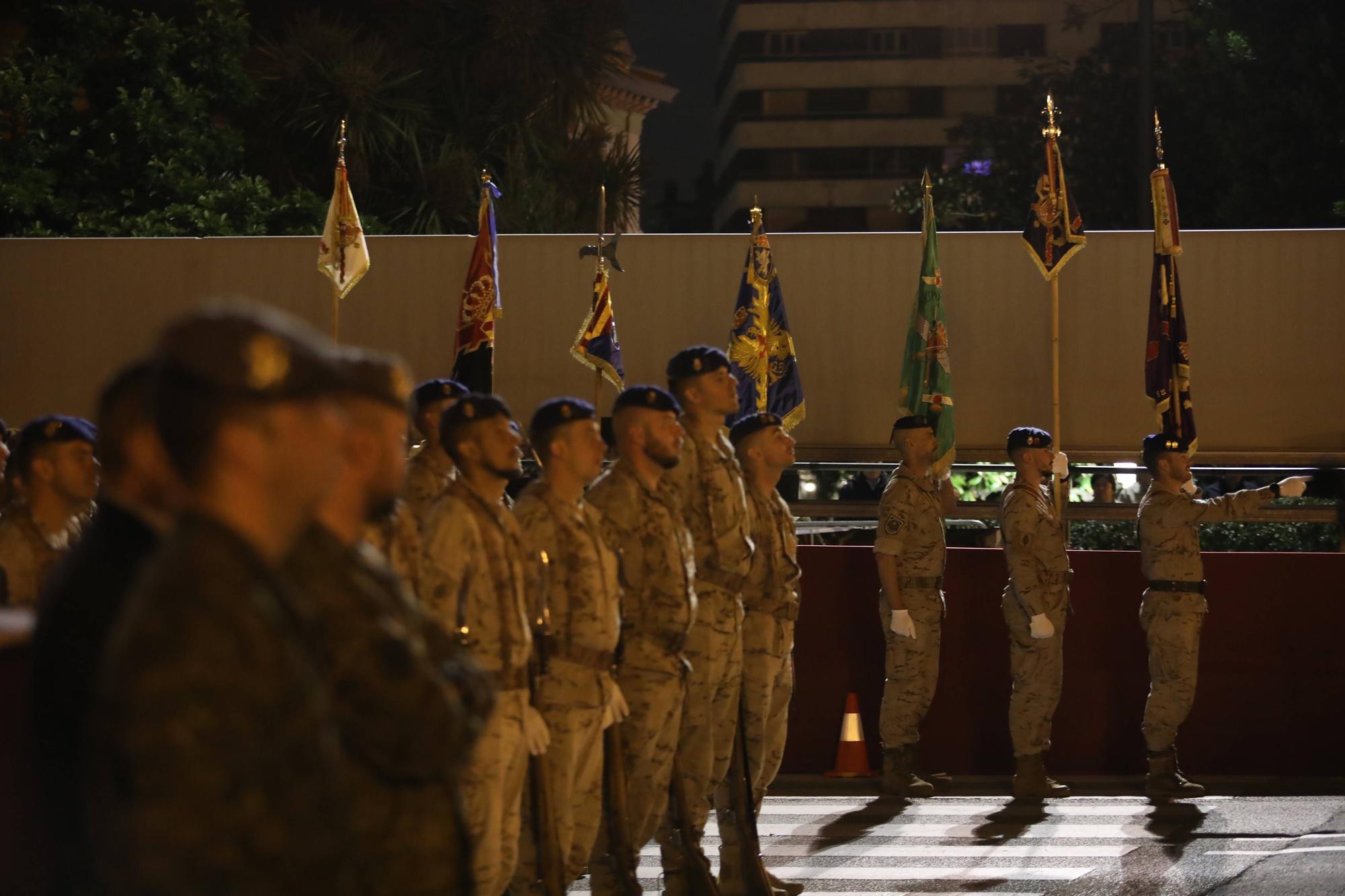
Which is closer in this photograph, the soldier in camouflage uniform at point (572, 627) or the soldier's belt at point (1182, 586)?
the soldier in camouflage uniform at point (572, 627)

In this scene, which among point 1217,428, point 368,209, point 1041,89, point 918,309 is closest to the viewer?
point 918,309

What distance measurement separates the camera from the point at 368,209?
2525 cm

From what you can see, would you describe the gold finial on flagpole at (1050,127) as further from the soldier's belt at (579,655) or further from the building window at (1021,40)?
the building window at (1021,40)

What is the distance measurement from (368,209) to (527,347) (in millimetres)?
11383

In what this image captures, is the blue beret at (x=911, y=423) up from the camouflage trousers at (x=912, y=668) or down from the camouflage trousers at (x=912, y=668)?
up

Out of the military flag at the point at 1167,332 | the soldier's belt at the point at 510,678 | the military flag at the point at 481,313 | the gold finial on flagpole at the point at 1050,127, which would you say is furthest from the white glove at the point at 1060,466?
the soldier's belt at the point at 510,678

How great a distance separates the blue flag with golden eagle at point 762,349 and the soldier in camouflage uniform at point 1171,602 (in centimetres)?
265

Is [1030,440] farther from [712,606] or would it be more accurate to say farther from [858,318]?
[858,318]

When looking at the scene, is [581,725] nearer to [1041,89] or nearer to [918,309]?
[918,309]

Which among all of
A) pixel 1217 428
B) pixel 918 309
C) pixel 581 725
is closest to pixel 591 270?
pixel 918 309

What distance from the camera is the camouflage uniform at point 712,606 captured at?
23.2 ft

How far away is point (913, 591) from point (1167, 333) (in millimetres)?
3082

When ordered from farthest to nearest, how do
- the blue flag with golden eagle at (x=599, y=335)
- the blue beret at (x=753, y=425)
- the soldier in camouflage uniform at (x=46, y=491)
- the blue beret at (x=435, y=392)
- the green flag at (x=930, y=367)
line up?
1. the green flag at (x=930, y=367)
2. the blue flag with golden eagle at (x=599, y=335)
3. the blue beret at (x=753, y=425)
4. the blue beret at (x=435, y=392)
5. the soldier in camouflage uniform at (x=46, y=491)

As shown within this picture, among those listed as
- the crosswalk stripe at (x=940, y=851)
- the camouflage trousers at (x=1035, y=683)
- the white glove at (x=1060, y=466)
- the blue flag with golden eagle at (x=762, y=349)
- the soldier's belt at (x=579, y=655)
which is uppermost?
the blue flag with golden eagle at (x=762, y=349)
